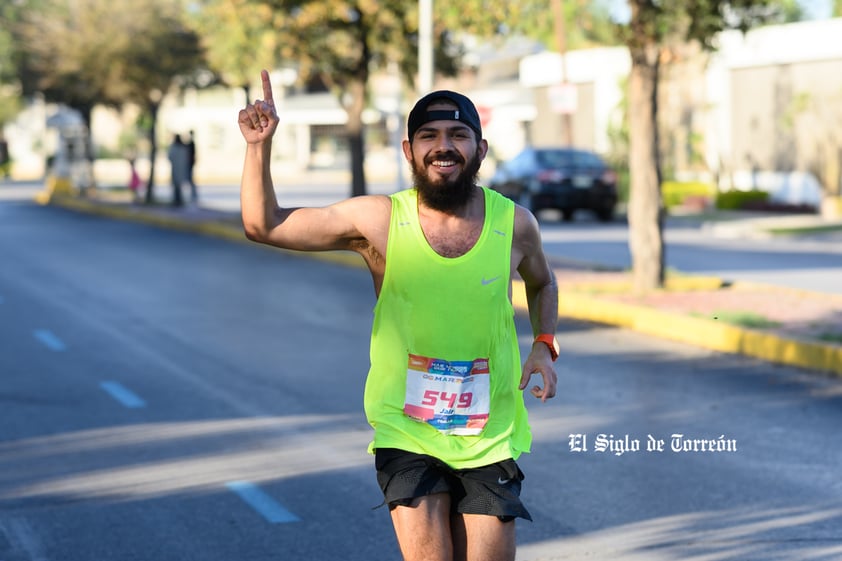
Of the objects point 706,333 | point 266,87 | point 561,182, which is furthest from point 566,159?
point 266,87

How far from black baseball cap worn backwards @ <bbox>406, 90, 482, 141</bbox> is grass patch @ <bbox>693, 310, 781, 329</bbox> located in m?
8.68

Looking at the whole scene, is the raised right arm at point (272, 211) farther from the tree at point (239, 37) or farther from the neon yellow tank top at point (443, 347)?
the tree at point (239, 37)

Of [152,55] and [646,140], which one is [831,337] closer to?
[646,140]

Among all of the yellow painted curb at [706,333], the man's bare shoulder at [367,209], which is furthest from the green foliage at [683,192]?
the man's bare shoulder at [367,209]

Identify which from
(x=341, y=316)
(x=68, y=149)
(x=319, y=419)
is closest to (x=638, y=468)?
(x=319, y=419)

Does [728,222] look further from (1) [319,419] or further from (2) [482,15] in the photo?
(1) [319,419]

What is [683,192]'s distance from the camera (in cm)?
3659

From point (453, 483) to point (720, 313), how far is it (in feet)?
30.9

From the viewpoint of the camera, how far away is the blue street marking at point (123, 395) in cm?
996

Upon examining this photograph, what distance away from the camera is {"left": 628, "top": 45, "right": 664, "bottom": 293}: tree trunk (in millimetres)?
15742

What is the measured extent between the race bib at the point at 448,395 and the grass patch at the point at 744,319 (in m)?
8.67

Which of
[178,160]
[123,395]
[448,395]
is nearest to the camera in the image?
[448,395]

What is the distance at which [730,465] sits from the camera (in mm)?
8023

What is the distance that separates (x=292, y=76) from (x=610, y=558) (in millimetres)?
74659
